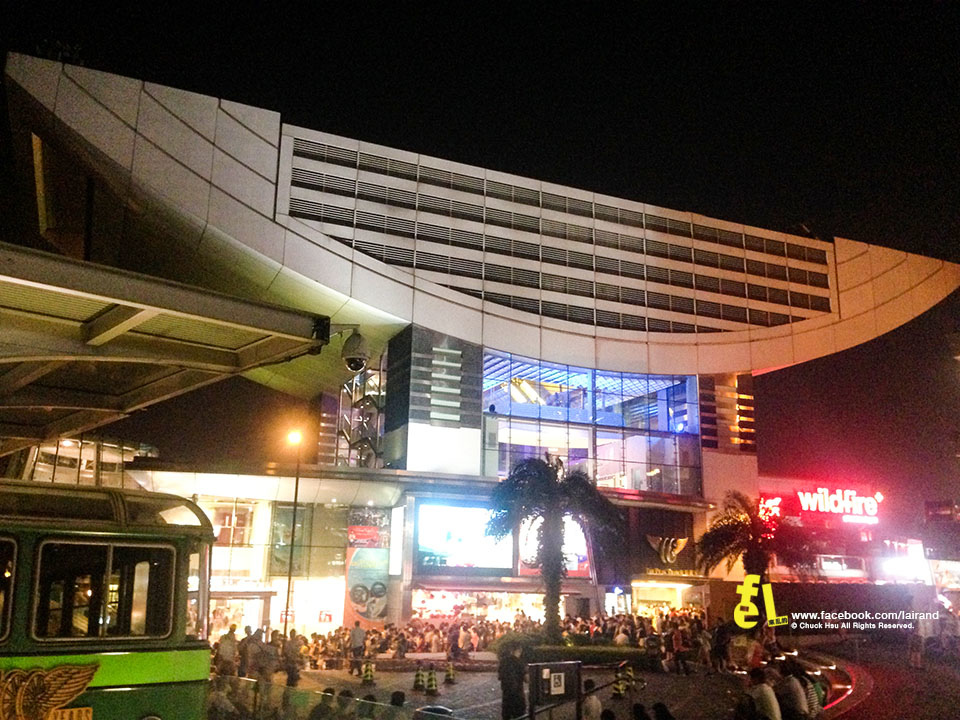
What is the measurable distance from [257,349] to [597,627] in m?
19.7

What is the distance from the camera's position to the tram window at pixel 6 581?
7762 mm

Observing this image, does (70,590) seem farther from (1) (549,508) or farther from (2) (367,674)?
(1) (549,508)

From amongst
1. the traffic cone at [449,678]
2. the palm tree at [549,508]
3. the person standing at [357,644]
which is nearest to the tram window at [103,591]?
the traffic cone at [449,678]

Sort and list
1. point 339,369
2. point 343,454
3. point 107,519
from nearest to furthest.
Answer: point 107,519 → point 339,369 → point 343,454

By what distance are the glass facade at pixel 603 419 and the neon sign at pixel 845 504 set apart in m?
7.68

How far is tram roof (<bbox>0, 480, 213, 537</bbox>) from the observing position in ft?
27.0

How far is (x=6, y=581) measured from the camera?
786 cm

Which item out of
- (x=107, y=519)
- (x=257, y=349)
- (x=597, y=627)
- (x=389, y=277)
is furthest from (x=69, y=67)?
(x=597, y=627)

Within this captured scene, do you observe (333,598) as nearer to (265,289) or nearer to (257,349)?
(265,289)

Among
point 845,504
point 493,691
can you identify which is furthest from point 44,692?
point 845,504

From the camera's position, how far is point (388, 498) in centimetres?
3183

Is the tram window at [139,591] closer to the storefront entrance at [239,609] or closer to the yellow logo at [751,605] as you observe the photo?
the yellow logo at [751,605]

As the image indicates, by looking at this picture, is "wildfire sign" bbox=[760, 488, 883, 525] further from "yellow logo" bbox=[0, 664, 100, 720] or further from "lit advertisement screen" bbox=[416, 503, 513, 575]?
"yellow logo" bbox=[0, 664, 100, 720]

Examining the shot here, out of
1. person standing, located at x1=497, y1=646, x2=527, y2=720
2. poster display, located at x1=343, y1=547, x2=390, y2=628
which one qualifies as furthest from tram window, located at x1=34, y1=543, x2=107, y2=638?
poster display, located at x1=343, y1=547, x2=390, y2=628
